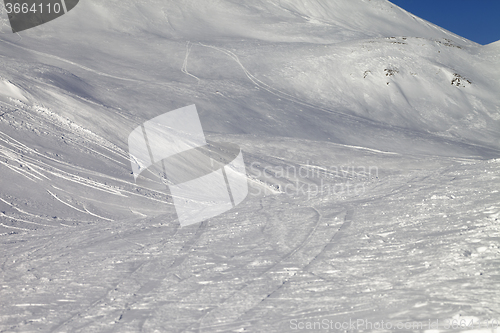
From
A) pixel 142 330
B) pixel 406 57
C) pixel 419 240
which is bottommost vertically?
pixel 142 330

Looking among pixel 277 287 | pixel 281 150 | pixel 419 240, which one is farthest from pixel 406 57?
pixel 277 287

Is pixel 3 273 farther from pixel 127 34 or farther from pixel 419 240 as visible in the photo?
pixel 127 34

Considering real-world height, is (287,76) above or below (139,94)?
above

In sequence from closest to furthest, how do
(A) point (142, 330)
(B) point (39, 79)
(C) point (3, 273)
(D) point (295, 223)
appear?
(A) point (142, 330)
(C) point (3, 273)
(D) point (295, 223)
(B) point (39, 79)

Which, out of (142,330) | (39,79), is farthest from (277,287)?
(39,79)

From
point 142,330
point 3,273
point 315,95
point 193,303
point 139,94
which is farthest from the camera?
point 315,95

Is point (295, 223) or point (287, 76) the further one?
point (287, 76)
